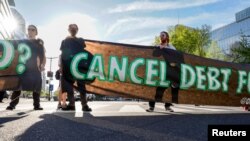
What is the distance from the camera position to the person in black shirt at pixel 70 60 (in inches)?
308

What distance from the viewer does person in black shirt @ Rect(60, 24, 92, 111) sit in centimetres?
782

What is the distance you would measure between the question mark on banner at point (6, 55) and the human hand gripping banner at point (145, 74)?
0.05 metres

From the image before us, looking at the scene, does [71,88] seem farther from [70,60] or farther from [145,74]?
[145,74]

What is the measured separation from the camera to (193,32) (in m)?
46.6

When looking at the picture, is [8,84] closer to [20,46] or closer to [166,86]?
[20,46]

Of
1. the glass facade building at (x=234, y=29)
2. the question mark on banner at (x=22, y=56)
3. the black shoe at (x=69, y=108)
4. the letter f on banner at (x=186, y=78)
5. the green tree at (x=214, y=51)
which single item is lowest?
the black shoe at (x=69, y=108)

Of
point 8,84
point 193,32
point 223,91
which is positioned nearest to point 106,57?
point 8,84

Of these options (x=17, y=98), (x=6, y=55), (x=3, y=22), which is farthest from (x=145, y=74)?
(x=3, y=22)

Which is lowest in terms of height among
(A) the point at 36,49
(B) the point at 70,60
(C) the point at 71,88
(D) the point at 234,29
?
(C) the point at 71,88

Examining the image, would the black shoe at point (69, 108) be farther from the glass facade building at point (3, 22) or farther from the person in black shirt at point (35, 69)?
the glass facade building at point (3, 22)

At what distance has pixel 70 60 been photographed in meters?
8.01

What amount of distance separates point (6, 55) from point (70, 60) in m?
1.55

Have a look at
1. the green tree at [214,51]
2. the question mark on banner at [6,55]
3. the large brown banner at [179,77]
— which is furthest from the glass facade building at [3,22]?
the large brown banner at [179,77]

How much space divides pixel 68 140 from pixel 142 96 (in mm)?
4685
